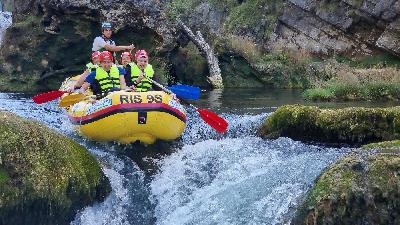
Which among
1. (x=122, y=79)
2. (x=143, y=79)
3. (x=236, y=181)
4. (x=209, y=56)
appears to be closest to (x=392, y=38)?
(x=209, y=56)

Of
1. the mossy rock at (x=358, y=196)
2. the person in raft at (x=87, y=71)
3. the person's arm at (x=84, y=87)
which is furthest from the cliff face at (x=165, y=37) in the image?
the mossy rock at (x=358, y=196)

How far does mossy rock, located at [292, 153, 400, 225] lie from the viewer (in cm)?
471

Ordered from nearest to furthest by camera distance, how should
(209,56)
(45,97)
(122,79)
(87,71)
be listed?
(122,79) < (45,97) < (87,71) < (209,56)

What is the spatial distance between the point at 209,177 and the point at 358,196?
253 cm

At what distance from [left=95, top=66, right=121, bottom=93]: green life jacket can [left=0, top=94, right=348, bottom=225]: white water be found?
3.47 ft

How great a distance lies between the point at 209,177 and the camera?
273 inches

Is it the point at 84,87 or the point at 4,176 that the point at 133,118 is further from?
the point at 4,176

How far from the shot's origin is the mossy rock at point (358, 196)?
4.71m

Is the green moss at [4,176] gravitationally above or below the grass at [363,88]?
above

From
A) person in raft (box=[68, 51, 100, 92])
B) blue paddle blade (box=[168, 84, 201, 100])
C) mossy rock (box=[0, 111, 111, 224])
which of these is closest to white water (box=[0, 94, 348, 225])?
mossy rock (box=[0, 111, 111, 224])

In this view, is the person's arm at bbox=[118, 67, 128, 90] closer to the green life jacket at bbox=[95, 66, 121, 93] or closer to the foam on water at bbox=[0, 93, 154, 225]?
the green life jacket at bbox=[95, 66, 121, 93]

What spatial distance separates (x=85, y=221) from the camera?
5672 millimetres

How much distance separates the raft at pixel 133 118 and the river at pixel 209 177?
21cm

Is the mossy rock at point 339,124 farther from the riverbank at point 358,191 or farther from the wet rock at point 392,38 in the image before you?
the wet rock at point 392,38
